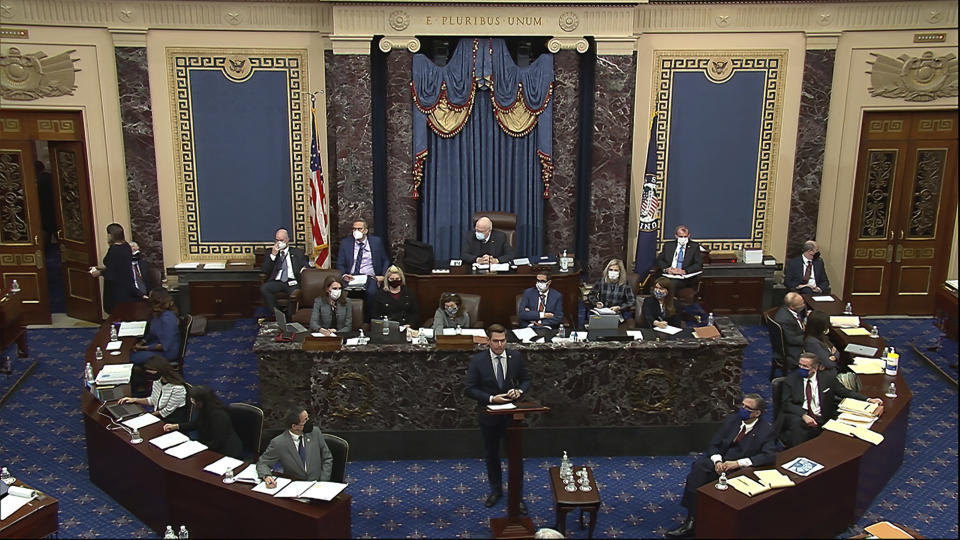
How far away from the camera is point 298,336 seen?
8.06 m

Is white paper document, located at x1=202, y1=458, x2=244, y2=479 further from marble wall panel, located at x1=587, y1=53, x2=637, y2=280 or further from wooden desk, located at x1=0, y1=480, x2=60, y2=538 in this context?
marble wall panel, located at x1=587, y1=53, x2=637, y2=280

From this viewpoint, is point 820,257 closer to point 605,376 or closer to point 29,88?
point 605,376

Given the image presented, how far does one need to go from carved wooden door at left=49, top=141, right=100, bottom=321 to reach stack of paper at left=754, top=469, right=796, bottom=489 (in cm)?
888

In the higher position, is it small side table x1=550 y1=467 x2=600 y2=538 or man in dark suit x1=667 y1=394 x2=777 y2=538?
man in dark suit x1=667 y1=394 x2=777 y2=538

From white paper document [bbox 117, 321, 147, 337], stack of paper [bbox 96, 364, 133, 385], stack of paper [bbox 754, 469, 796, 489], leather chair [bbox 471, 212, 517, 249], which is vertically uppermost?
leather chair [bbox 471, 212, 517, 249]

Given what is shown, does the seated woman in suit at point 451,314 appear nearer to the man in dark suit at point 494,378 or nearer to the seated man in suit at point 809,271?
the man in dark suit at point 494,378

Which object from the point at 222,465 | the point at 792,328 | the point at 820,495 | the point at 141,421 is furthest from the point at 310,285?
the point at 820,495

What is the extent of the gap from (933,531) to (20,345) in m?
9.75

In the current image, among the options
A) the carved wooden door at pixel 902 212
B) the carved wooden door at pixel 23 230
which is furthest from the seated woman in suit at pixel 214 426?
the carved wooden door at pixel 902 212

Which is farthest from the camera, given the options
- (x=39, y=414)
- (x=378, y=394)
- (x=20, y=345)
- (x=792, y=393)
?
(x=20, y=345)

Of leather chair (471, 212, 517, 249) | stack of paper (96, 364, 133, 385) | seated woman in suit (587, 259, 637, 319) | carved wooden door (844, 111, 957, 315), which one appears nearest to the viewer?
stack of paper (96, 364, 133, 385)

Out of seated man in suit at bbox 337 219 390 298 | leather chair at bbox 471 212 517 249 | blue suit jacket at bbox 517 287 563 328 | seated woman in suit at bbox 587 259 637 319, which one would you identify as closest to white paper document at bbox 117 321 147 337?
seated man in suit at bbox 337 219 390 298

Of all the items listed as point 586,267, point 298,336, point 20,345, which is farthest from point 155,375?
point 586,267

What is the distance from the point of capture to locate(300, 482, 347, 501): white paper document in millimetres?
5840
